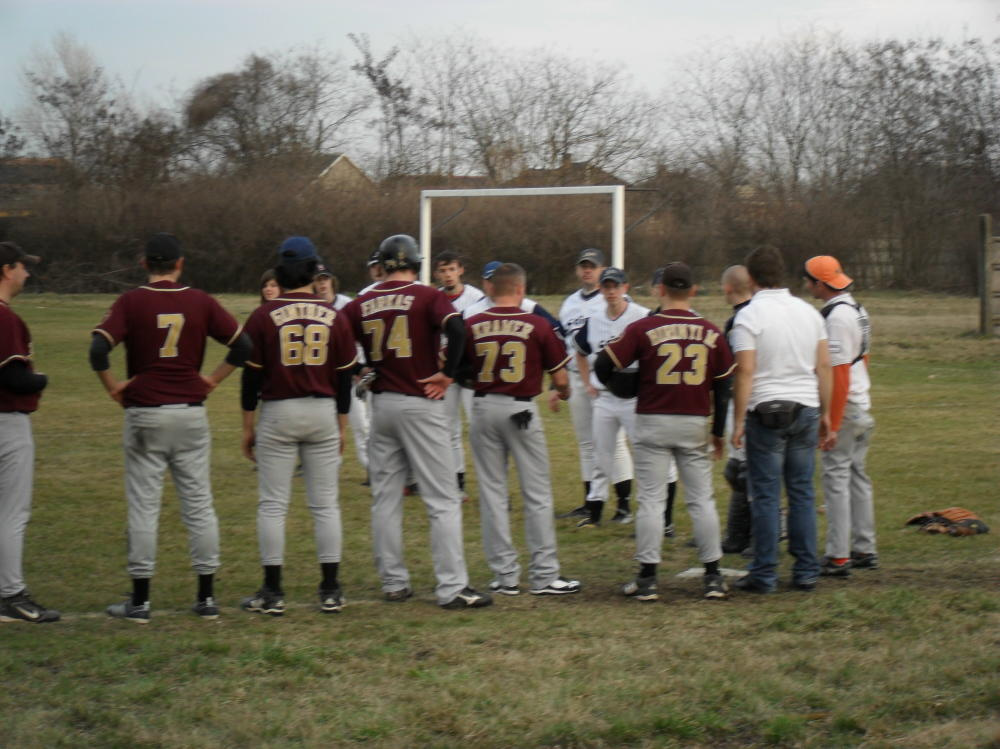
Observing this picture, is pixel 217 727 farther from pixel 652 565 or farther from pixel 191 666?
pixel 652 565

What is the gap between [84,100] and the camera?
41.1 metres

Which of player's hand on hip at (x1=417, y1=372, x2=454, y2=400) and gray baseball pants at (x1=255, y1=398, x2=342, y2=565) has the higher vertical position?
player's hand on hip at (x1=417, y1=372, x2=454, y2=400)

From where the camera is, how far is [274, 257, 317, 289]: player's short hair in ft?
20.5

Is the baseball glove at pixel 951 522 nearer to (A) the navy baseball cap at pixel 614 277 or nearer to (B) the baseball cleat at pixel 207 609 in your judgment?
(A) the navy baseball cap at pixel 614 277

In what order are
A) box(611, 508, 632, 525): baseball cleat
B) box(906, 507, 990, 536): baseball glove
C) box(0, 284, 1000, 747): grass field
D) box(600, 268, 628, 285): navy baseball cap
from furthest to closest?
box(611, 508, 632, 525): baseball cleat, box(600, 268, 628, 285): navy baseball cap, box(906, 507, 990, 536): baseball glove, box(0, 284, 1000, 747): grass field

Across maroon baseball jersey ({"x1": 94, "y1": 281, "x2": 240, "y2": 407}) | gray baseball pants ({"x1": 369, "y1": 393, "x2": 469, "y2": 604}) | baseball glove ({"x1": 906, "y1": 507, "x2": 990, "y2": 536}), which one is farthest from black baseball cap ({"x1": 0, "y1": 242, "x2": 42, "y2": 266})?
baseball glove ({"x1": 906, "y1": 507, "x2": 990, "y2": 536})

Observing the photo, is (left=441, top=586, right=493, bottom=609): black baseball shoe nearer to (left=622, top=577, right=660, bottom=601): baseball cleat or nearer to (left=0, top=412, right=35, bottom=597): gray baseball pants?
(left=622, top=577, right=660, bottom=601): baseball cleat

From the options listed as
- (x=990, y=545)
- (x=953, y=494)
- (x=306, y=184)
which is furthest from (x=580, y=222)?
(x=990, y=545)

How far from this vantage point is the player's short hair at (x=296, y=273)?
6.24m

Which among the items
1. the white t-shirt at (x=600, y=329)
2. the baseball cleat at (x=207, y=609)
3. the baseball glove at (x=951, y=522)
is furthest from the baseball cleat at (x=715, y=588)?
the baseball cleat at (x=207, y=609)

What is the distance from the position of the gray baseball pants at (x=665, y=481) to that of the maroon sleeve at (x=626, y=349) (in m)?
0.33

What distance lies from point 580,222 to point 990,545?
2000 cm

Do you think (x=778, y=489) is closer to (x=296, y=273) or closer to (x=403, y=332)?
(x=403, y=332)

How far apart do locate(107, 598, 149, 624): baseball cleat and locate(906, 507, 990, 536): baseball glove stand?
5449mm
